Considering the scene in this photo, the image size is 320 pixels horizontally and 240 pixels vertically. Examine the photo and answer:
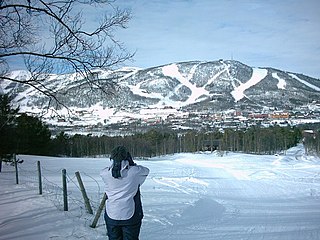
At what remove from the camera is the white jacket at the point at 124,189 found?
3855 millimetres

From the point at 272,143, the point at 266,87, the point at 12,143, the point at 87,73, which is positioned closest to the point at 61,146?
the point at 12,143

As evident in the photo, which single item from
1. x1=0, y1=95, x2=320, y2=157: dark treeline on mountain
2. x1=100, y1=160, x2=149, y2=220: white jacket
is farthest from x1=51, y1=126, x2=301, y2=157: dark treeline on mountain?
x1=100, y1=160, x2=149, y2=220: white jacket

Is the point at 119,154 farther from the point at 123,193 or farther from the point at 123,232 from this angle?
the point at 123,232

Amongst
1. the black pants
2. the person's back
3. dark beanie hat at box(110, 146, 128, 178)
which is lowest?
the black pants

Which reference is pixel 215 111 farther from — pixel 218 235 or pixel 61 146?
pixel 218 235

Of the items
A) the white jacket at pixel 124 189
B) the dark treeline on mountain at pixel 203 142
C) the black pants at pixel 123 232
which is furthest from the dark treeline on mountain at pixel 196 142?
the white jacket at pixel 124 189

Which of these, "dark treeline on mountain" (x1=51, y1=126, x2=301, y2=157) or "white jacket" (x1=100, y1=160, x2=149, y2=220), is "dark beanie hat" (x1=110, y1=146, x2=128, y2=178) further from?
"dark treeline on mountain" (x1=51, y1=126, x2=301, y2=157)

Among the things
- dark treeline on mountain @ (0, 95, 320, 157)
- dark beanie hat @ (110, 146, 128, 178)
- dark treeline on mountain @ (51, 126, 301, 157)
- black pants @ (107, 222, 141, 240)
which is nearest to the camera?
dark beanie hat @ (110, 146, 128, 178)

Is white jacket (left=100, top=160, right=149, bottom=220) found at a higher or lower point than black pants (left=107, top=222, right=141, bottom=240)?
higher

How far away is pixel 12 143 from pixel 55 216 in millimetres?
11966

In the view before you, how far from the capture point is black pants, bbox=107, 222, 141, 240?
3.92 m

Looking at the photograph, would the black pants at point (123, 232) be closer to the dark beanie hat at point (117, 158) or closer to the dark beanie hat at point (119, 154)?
the dark beanie hat at point (117, 158)

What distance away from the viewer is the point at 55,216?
679 centimetres

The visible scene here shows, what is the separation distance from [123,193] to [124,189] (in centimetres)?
5
